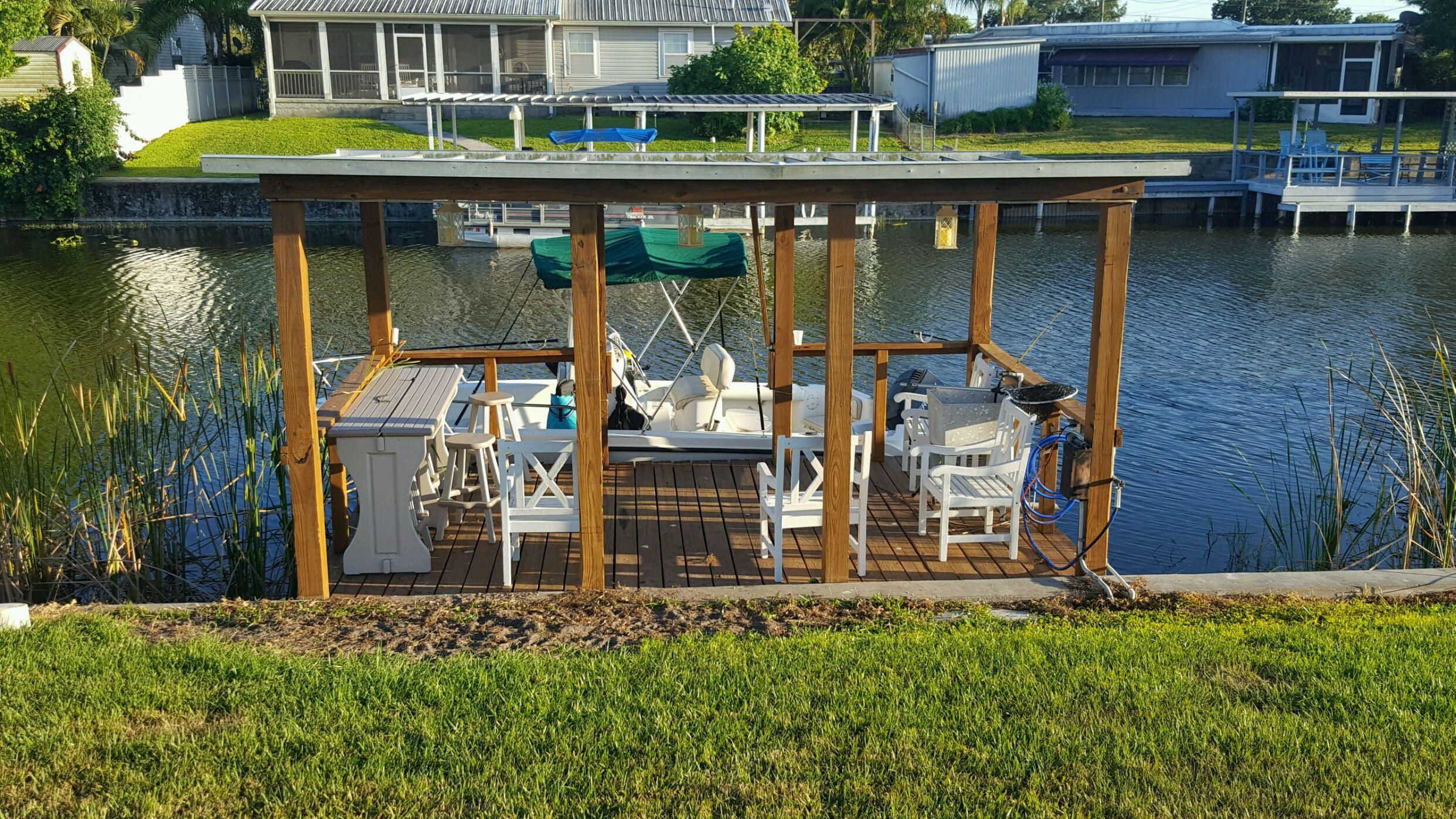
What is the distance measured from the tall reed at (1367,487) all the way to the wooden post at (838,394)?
272cm

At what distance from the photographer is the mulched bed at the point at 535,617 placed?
6.00 meters

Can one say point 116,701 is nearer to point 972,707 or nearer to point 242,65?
point 972,707

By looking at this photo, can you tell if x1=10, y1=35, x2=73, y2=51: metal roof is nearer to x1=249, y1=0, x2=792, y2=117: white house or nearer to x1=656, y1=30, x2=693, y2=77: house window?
x1=249, y1=0, x2=792, y2=117: white house

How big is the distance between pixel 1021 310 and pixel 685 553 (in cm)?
1404

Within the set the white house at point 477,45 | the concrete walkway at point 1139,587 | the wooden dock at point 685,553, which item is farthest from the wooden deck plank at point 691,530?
the white house at point 477,45

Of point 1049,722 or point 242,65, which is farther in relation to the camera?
point 242,65

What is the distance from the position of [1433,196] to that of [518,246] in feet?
71.5

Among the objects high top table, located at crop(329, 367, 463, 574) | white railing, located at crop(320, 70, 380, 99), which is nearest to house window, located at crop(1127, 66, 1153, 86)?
white railing, located at crop(320, 70, 380, 99)

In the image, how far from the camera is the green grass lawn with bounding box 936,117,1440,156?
36438 millimetres

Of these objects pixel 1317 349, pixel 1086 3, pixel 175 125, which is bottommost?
pixel 1317 349

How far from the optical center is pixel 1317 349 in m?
17.4

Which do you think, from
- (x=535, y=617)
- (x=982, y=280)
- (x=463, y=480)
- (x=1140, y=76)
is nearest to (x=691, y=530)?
(x=463, y=480)

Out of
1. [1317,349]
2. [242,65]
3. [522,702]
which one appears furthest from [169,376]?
[242,65]

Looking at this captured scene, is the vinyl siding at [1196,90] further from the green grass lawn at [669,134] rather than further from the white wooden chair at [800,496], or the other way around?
the white wooden chair at [800,496]
